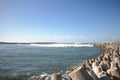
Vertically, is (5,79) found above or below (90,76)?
below

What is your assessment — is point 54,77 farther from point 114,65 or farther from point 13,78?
point 13,78

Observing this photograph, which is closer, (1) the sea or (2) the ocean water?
(1) the sea

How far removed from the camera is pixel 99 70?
25.0 feet

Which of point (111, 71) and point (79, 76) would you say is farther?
point (111, 71)

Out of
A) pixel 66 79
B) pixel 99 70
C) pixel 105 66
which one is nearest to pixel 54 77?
pixel 66 79

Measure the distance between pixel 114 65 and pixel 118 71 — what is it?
101cm

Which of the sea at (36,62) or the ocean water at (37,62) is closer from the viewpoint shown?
the sea at (36,62)

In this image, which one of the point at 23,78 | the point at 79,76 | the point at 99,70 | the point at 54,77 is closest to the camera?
the point at 79,76

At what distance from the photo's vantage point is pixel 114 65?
810cm

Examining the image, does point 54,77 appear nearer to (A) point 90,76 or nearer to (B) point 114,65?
(A) point 90,76

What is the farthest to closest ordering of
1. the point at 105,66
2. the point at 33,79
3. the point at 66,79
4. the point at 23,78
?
the point at 23,78 → the point at 33,79 → the point at 105,66 → the point at 66,79

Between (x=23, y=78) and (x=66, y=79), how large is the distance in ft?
12.4

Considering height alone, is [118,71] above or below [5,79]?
above

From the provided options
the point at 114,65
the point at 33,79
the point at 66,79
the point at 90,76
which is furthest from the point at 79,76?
the point at 33,79
